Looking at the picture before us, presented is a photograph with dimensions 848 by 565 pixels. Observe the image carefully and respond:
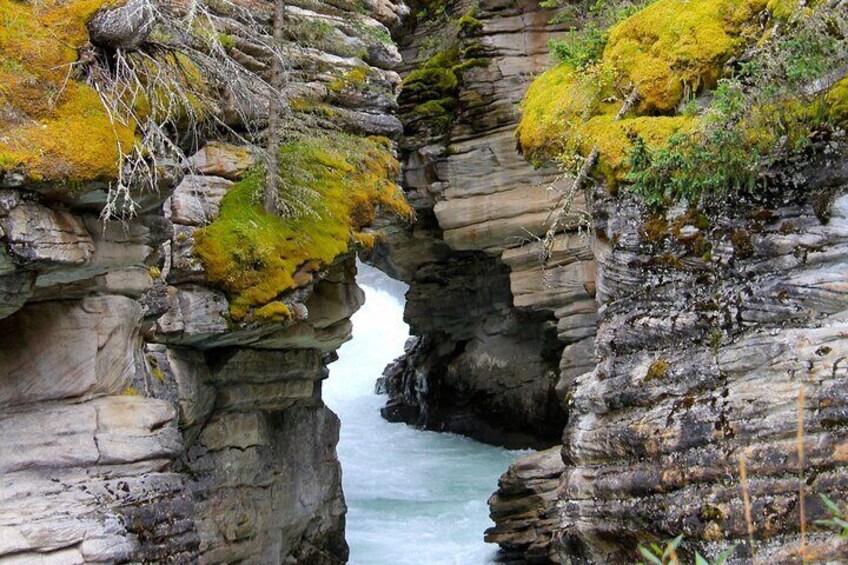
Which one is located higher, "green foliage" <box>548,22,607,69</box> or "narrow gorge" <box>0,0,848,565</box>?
"green foliage" <box>548,22,607,69</box>

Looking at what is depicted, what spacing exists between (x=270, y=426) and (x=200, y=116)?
681cm

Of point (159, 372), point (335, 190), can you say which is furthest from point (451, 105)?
point (159, 372)

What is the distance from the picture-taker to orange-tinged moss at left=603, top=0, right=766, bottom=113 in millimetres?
9508

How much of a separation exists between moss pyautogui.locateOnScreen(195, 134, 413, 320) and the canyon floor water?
6279 mm

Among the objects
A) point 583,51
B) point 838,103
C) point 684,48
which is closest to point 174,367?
point 583,51

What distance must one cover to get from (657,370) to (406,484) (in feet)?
41.5

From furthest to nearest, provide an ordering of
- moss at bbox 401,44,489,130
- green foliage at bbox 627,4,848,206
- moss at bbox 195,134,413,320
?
moss at bbox 401,44,489,130, moss at bbox 195,134,413,320, green foliage at bbox 627,4,848,206

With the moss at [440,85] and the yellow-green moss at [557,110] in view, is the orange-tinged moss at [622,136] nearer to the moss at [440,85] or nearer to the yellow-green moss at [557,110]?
the yellow-green moss at [557,110]

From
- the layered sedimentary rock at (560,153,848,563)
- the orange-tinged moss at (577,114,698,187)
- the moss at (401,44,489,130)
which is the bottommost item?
the layered sedimentary rock at (560,153,848,563)

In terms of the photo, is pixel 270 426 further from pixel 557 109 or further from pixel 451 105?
pixel 451 105

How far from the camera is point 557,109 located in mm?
10664

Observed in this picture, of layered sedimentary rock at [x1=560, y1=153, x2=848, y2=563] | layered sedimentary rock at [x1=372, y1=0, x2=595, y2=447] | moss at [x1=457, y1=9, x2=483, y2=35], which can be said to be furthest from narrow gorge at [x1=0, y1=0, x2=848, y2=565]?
moss at [x1=457, y1=9, x2=483, y2=35]

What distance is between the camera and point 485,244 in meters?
20.0

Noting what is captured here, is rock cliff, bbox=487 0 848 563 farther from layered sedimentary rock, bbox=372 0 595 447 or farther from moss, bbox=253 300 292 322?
layered sedimentary rock, bbox=372 0 595 447
